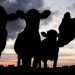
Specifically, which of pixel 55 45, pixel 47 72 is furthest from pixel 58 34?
pixel 47 72

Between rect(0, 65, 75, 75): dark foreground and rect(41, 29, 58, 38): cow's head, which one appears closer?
rect(0, 65, 75, 75): dark foreground

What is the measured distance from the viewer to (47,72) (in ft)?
73.5

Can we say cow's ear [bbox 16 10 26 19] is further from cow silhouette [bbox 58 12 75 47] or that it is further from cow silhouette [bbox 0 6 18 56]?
cow silhouette [bbox 58 12 75 47]

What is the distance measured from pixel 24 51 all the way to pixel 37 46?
81 centimetres

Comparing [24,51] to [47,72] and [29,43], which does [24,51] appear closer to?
[29,43]

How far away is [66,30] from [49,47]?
226 cm

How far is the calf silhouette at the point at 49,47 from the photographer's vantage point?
23.1 meters

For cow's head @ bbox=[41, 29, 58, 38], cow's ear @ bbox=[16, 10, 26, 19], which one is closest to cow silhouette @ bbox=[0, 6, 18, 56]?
cow's ear @ bbox=[16, 10, 26, 19]

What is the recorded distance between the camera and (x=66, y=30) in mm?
21984

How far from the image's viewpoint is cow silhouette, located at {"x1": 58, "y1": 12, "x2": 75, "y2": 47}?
2166cm

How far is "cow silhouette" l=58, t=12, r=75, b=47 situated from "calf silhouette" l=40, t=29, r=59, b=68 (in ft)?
2.74

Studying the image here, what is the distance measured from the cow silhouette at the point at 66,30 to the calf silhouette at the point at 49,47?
835 millimetres

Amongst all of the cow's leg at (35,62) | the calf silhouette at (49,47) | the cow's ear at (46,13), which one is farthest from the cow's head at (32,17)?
the calf silhouette at (49,47)

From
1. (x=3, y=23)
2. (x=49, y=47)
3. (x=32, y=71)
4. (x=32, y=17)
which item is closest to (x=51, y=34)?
(x=49, y=47)
